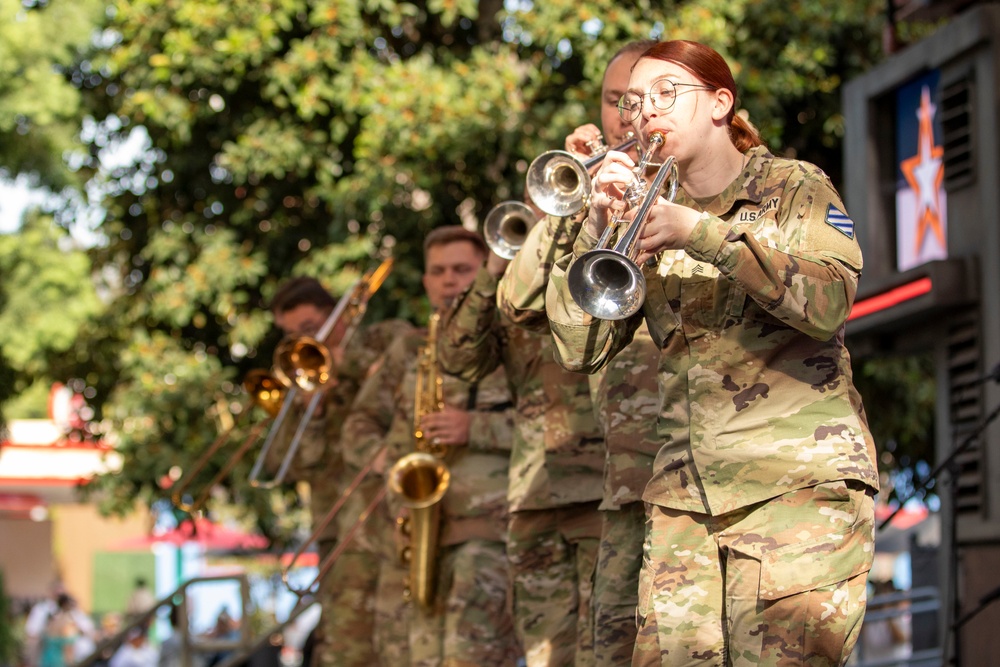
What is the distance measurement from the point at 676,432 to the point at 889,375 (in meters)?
9.80

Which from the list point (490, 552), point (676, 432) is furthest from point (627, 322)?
point (490, 552)

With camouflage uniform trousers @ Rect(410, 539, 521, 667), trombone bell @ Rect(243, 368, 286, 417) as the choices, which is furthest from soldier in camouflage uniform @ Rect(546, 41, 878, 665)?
trombone bell @ Rect(243, 368, 286, 417)

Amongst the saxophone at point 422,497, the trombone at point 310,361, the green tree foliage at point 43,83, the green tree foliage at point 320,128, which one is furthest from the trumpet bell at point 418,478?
the green tree foliage at point 43,83

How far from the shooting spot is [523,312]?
4.68 meters

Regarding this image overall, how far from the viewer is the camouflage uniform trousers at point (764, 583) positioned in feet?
11.4

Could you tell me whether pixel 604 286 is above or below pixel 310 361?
below

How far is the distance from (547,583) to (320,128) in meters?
8.00

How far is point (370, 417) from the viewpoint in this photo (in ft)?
26.3

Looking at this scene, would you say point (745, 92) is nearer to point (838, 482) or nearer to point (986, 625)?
point (986, 625)

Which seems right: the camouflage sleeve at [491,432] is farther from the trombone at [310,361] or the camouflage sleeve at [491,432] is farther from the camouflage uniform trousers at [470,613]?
the trombone at [310,361]

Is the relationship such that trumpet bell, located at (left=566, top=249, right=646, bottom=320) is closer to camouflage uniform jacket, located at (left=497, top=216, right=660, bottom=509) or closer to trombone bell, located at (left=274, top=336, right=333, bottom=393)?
camouflage uniform jacket, located at (left=497, top=216, right=660, bottom=509)

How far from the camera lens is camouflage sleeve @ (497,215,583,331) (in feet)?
14.8

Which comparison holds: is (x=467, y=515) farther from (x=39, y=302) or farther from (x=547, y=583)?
(x=39, y=302)

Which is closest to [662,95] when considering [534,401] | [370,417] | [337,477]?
[534,401]
